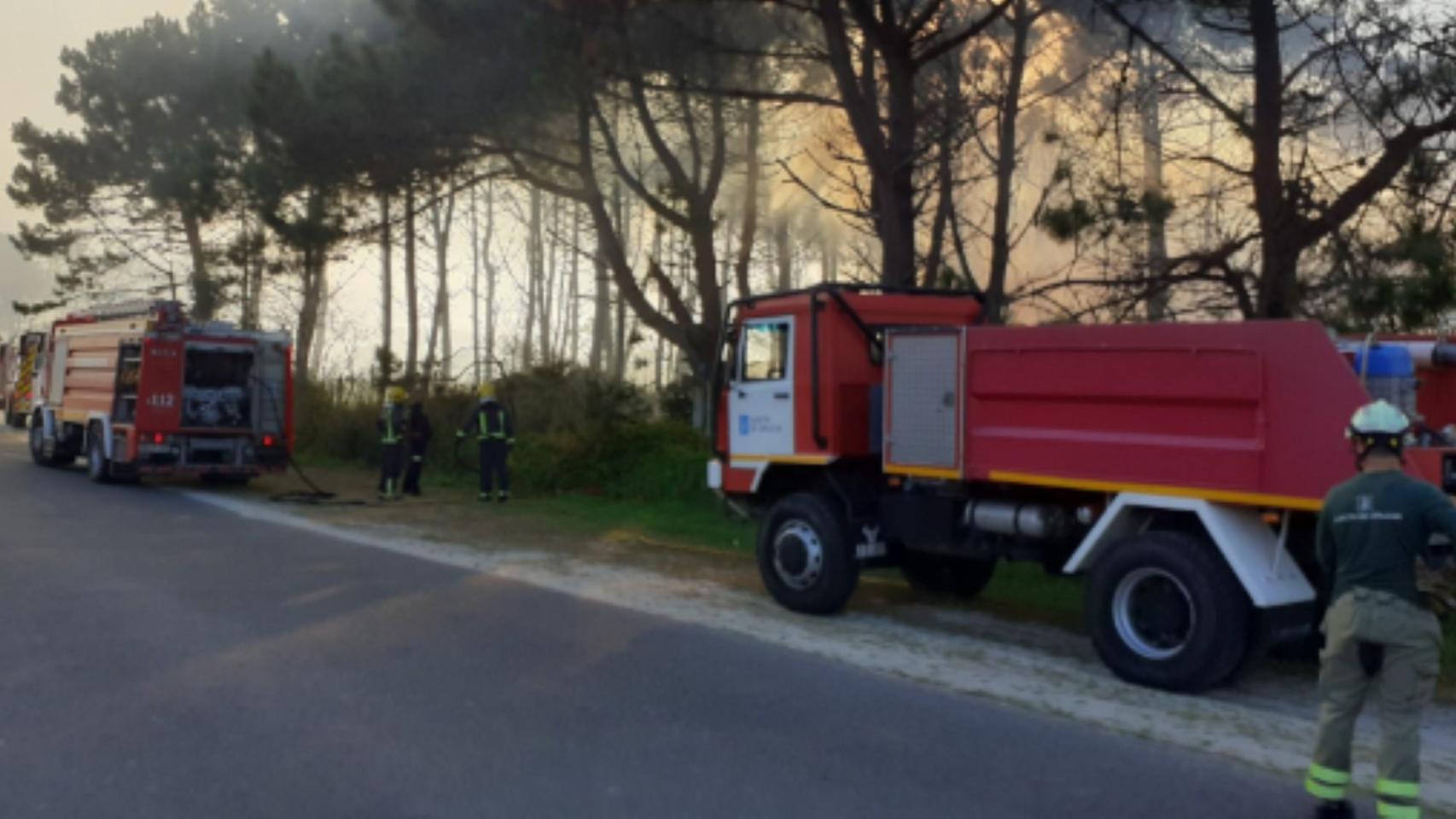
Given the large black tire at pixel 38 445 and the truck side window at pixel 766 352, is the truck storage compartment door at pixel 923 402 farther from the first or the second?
the large black tire at pixel 38 445

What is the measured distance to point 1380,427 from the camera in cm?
499

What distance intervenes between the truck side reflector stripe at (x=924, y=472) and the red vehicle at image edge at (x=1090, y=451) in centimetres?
2

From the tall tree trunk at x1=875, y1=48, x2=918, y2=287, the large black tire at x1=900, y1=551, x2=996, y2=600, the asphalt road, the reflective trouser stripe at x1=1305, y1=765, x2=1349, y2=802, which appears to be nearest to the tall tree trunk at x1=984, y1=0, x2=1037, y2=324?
the tall tree trunk at x1=875, y1=48, x2=918, y2=287

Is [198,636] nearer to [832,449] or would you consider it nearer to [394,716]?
[394,716]

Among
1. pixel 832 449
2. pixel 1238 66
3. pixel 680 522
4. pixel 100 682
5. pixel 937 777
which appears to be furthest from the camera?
pixel 680 522

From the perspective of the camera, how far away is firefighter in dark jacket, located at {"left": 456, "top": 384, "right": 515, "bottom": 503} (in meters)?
18.5

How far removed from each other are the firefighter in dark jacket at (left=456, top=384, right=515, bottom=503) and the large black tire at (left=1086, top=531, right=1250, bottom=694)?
12.0 meters

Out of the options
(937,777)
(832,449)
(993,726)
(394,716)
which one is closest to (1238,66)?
(832,449)

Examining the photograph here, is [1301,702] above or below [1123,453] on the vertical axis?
below

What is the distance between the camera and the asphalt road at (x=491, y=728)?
17.3ft

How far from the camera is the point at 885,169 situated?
584 inches

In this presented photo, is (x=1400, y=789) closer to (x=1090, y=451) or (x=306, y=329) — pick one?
(x=1090, y=451)

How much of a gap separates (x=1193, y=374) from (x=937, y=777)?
9.93ft

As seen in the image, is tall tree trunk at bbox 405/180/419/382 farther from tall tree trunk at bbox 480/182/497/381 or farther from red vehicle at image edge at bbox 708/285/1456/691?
red vehicle at image edge at bbox 708/285/1456/691
